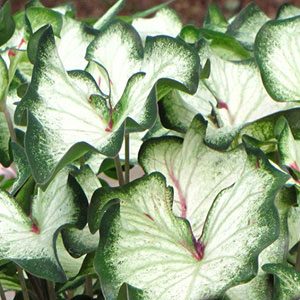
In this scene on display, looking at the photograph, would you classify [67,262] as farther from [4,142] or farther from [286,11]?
[286,11]

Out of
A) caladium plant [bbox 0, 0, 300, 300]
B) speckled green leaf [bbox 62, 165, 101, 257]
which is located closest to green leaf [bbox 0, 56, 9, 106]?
caladium plant [bbox 0, 0, 300, 300]

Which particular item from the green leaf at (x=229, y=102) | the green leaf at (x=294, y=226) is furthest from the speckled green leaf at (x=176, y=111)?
the green leaf at (x=294, y=226)

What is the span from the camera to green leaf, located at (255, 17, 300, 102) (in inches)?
26.9

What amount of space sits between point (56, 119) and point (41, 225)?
82mm

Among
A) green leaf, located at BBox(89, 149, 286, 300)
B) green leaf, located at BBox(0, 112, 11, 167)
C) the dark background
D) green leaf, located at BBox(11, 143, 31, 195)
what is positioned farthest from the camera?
the dark background

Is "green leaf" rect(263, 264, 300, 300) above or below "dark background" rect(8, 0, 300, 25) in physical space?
above

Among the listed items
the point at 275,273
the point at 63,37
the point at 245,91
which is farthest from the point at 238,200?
the point at 63,37

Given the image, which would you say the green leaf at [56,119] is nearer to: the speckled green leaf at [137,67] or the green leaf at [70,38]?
the speckled green leaf at [137,67]

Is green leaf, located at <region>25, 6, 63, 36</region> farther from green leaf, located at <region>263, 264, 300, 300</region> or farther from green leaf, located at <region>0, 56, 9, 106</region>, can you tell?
green leaf, located at <region>263, 264, 300, 300</region>

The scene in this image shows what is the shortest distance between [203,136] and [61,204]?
11cm

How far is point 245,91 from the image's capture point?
0.75 metres

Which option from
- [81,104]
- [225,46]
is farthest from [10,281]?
[225,46]

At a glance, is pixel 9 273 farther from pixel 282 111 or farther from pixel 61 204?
pixel 282 111

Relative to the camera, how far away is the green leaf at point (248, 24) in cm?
87
